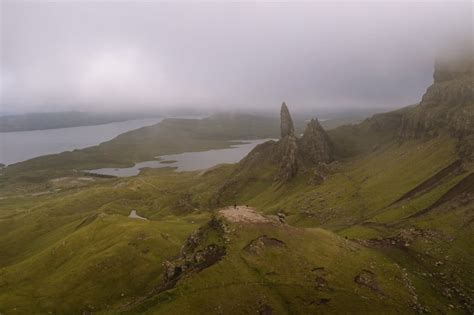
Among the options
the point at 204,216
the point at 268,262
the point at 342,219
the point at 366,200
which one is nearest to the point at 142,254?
the point at 268,262

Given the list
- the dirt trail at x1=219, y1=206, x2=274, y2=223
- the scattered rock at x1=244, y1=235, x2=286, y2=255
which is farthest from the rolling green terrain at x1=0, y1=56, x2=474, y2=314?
the dirt trail at x1=219, y1=206, x2=274, y2=223

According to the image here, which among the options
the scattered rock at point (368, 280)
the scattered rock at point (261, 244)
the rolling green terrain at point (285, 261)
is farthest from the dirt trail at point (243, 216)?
the scattered rock at point (368, 280)

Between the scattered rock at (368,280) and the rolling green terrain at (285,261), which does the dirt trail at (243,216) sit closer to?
the rolling green terrain at (285,261)

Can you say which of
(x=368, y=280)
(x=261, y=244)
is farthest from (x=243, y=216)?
(x=368, y=280)

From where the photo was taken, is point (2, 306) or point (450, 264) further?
point (2, 306)

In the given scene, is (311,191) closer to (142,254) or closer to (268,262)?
(142,254)

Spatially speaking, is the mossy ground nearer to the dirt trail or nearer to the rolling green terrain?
the rolling green terrain

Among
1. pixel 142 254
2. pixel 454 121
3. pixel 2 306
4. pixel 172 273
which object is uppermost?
pixel 454 121

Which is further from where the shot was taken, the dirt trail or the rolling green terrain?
the dirt trail

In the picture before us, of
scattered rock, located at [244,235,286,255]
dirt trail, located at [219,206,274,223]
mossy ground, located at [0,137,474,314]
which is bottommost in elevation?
mossy ground, located at [0,137,474,314]
